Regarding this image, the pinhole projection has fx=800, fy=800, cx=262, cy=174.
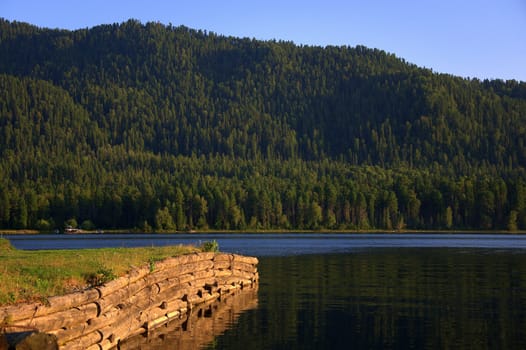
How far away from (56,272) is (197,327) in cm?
965

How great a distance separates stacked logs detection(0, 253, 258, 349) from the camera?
3064 cm

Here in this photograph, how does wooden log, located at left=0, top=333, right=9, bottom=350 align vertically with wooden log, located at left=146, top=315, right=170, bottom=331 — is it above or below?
above

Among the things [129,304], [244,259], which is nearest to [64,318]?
[129,304]

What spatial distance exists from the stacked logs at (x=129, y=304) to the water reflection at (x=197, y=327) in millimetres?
618

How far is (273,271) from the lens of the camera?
82.8 metres

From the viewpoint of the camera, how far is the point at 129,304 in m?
39.6

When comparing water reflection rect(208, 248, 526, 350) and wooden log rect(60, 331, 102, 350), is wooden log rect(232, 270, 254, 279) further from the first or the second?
wooden log rect(60, 331, 102, 350)

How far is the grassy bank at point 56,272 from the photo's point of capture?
3272cm

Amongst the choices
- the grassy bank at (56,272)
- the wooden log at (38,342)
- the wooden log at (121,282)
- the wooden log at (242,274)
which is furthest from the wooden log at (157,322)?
the wooden log at (242,274)

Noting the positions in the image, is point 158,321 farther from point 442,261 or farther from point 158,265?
point 442,261

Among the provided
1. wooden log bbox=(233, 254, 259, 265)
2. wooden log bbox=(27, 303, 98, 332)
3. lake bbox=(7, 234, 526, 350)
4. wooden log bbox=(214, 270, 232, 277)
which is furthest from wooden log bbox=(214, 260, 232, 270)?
wooden log bbox=(27, 303, 98, 332)

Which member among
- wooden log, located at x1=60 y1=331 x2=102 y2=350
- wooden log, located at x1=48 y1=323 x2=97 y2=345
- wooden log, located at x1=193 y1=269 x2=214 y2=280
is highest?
wooden log, located at x1=193 y1=269 x2=214 y2=280

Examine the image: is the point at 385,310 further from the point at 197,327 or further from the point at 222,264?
the point at 222,264

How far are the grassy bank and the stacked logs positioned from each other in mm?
1042
